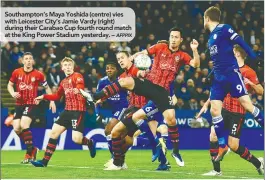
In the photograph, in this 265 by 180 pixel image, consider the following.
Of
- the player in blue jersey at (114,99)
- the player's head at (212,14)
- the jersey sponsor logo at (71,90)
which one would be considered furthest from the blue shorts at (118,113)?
the player's head at (212,14)

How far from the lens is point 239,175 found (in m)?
12.5

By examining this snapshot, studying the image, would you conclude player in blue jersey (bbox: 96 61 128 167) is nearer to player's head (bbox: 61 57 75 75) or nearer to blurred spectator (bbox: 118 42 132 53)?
player's head (bbox: 61 57 75 75)

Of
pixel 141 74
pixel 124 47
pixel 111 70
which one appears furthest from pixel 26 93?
pixel 124 47

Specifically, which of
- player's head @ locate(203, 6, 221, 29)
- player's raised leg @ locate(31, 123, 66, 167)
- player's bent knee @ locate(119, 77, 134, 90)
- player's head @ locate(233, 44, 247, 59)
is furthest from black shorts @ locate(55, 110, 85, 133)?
player's head @ locate(203, 6, 221, 29)

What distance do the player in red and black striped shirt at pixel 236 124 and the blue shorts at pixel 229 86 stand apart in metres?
0.71

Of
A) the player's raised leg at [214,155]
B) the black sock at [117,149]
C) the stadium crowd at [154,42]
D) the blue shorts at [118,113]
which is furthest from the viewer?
the stadium crowd at [154,42]

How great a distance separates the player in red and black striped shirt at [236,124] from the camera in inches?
487

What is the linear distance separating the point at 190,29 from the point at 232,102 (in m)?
15.7

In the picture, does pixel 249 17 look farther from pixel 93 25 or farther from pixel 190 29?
pixel 93 25

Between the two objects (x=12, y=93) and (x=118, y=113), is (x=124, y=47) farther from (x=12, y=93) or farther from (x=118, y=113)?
(x=118, y=113)

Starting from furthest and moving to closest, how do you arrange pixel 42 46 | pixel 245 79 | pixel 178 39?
pixel 42 46 < pixel 178 39 < pixel 245 79

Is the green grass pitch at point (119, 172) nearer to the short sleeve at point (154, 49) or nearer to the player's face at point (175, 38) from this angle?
the short sleeve at point (154, 49)

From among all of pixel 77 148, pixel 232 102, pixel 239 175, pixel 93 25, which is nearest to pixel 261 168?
pixel 239 175

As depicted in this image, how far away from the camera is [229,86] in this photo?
38.9 ft
